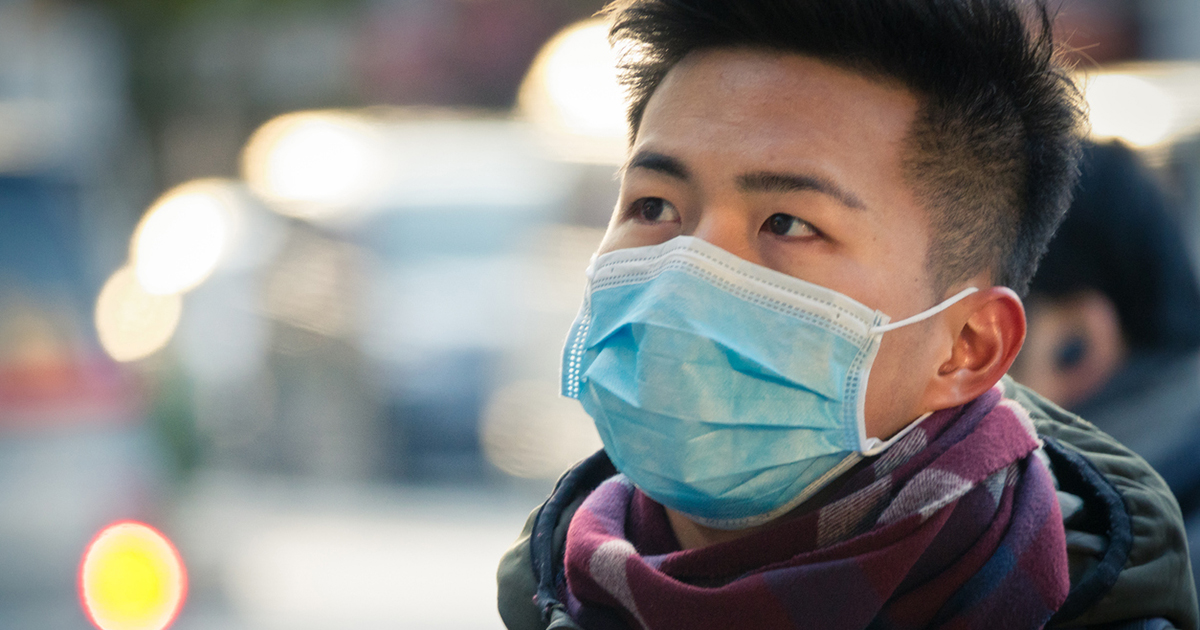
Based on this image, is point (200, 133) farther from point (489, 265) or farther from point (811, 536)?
point (811, 536)

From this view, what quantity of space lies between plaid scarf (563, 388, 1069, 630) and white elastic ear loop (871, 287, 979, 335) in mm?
160

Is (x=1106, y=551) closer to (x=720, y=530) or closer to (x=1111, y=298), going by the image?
(x=720, y=530)

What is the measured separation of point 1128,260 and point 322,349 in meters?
4.73

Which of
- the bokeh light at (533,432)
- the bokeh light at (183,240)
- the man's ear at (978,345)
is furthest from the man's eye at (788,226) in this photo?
the bokeh light at (183,240)

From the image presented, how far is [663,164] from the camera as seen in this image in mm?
1788

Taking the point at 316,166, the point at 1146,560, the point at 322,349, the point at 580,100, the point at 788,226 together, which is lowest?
the point at 1146,560

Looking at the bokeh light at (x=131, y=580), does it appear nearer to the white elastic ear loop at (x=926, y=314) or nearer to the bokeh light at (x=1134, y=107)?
the white elastic ear loop at (x=926, y=314)

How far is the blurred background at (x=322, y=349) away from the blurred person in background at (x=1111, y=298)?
14 cm

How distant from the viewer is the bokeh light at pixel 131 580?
3.98m

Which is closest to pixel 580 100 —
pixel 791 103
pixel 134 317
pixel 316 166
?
pixel 316 166

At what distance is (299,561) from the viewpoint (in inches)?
205

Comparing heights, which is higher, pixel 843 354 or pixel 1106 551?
pixel 843 354

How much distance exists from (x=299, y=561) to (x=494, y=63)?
1195cm

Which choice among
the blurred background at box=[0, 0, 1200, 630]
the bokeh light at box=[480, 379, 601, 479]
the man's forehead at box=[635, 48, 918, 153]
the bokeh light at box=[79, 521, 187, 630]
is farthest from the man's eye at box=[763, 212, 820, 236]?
the bokeh light at box=[480, 379, 601, 479]
